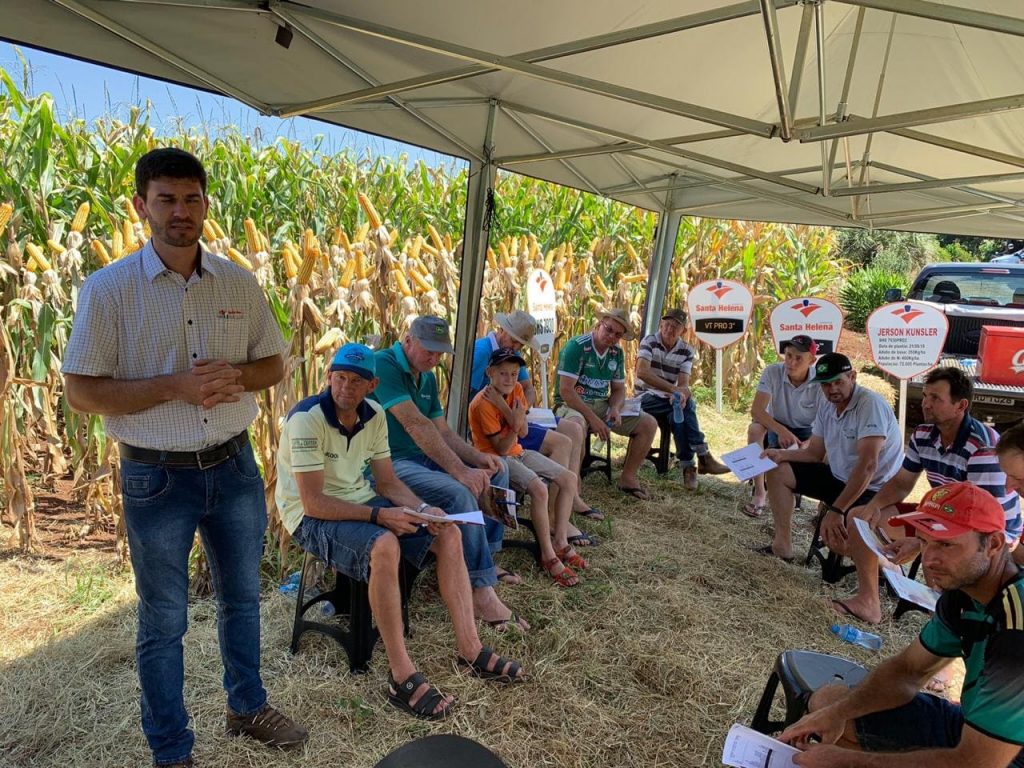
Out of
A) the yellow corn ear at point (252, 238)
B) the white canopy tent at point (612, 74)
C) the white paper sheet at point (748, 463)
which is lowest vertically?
the white paper sheet at point (748, 463)

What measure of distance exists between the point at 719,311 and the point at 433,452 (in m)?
4.34

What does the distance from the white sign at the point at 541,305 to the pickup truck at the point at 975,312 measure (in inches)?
133

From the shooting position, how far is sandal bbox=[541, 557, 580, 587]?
11.4 ft

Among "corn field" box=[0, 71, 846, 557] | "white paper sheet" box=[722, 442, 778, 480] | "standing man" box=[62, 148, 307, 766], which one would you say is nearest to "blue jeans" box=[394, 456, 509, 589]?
"corn field" box=[0, 71, 846, 557]

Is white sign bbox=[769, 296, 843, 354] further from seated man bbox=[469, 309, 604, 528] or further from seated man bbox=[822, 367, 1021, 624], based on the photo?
seated man bbox=[822, 367, 1021, 624]

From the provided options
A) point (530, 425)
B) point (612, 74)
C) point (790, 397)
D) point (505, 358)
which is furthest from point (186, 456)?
→ point (790, 397)

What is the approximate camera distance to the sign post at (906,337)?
5031 mm

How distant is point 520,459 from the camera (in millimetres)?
3881

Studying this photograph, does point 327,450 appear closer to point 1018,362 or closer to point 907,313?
point 907,313

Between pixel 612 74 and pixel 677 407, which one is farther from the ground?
pixel 612 74

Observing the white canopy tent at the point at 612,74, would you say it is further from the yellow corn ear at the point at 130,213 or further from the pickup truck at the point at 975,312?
the pickup truck at the point at 975,312

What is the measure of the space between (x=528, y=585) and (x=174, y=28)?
2.82 meters

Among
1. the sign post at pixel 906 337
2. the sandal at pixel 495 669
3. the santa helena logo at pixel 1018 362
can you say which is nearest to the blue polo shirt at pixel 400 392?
the sandal at pixel 495 669

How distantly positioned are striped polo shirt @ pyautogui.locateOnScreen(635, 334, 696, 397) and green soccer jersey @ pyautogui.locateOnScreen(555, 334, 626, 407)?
1.59ft
